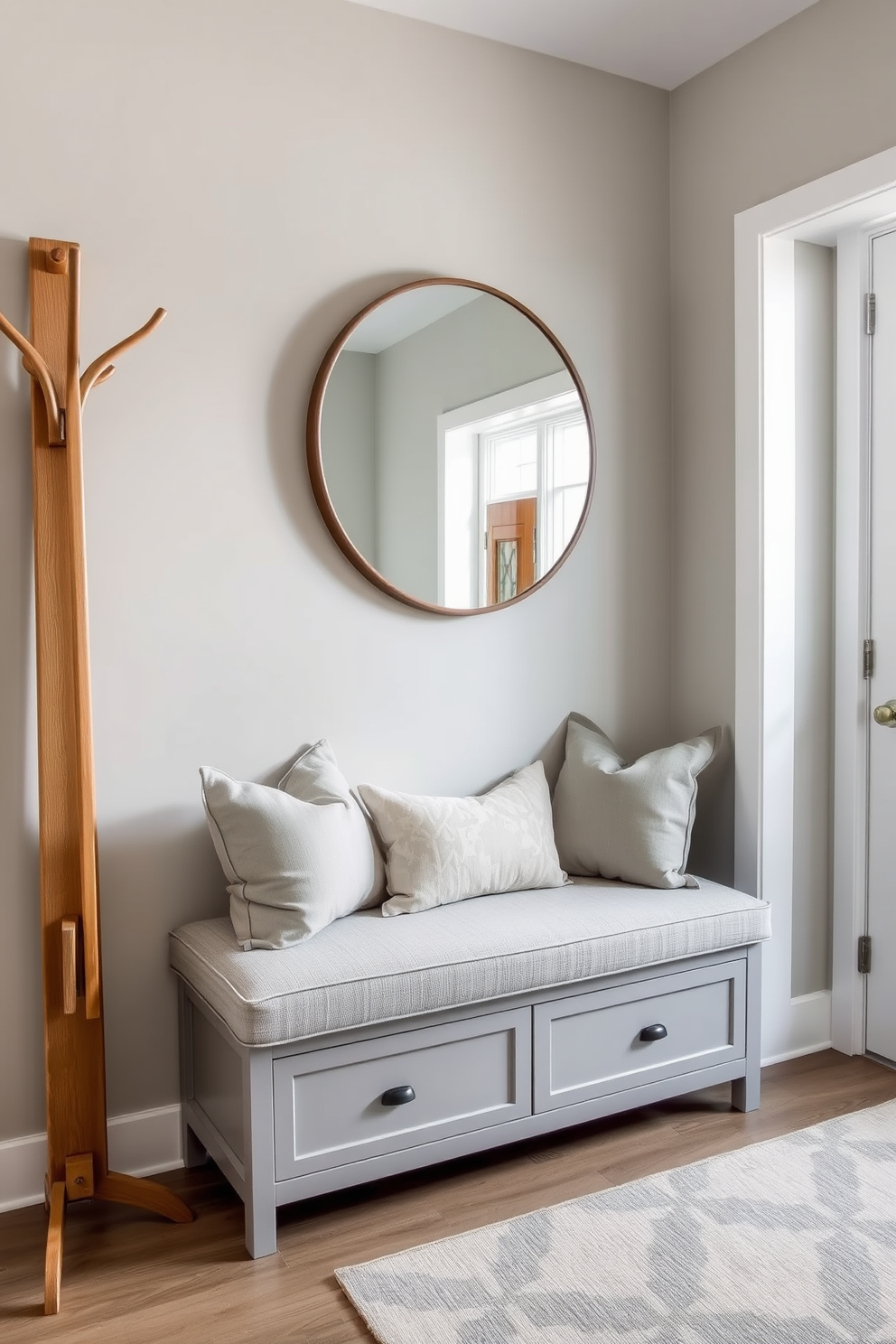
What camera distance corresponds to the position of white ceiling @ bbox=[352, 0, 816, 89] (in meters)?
2.53

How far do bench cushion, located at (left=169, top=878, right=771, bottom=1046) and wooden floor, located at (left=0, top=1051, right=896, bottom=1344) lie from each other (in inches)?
16.3

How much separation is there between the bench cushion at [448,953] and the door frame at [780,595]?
0.30m

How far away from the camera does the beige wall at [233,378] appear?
218 cm

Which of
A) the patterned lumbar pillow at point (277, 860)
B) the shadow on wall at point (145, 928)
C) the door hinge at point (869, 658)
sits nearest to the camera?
the patterned lumbar pillow at point (277, 860)

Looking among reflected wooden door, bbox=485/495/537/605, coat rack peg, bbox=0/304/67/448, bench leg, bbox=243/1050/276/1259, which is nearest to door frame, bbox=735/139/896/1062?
reflected wooden door, bbox=485/495/537/605

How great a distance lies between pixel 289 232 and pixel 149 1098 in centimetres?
196

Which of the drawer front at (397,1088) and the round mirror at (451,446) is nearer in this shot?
the drawer front at (397,1088)

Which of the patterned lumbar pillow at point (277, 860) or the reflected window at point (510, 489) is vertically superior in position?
the reflected window at point (510, 489)

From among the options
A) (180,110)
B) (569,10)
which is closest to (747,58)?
(569,10)

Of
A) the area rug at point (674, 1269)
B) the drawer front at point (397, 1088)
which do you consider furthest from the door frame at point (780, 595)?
the drawer front at point (397, 1088)

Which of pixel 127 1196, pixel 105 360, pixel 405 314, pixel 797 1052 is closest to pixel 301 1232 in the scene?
pixel 127 1196

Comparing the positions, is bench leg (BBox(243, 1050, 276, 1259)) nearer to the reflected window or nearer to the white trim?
the reflected window

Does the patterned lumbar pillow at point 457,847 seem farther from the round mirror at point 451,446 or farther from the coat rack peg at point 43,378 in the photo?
the coat rack peg at point 43,378

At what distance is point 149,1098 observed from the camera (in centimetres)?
233
